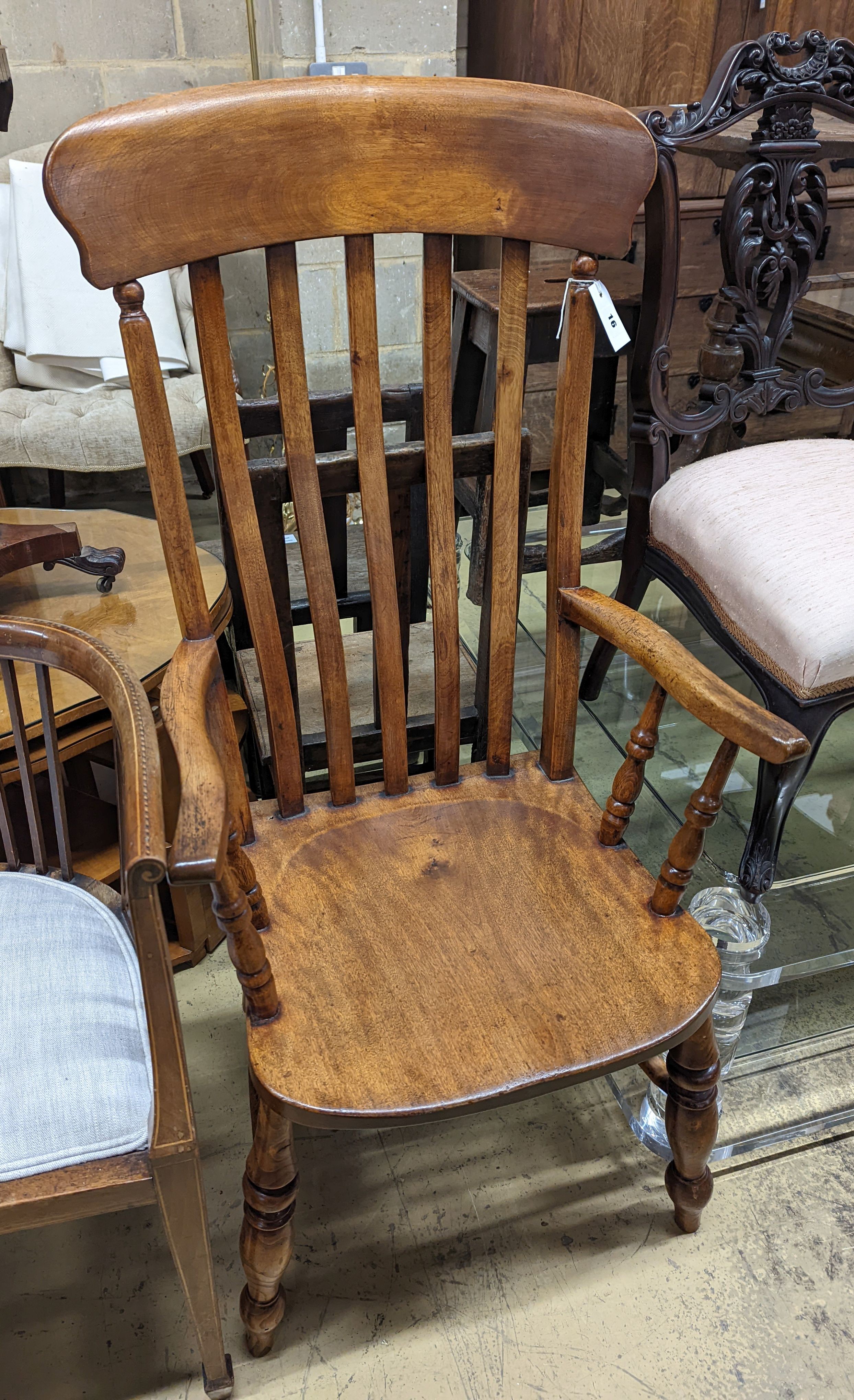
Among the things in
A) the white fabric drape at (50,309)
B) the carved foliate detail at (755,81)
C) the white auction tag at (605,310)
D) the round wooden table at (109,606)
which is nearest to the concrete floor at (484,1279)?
the round wooden table at (109,606)

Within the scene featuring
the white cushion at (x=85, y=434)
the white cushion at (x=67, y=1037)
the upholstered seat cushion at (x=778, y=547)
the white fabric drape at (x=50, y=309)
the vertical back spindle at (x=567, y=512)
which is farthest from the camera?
the white fabric drape at (x=50, y=309)

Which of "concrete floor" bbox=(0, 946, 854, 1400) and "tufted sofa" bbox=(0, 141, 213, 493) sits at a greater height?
"tufted sofa" bbox=(0, 141, 213, 493)

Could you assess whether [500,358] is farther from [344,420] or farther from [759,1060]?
[759,1060]

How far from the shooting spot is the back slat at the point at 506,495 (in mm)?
1041

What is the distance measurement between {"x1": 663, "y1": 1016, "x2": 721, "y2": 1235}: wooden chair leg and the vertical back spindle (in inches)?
14.0

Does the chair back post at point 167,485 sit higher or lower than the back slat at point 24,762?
higher

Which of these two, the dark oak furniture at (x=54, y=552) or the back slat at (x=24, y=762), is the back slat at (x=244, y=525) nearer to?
the back slat at (x=24, y=762)

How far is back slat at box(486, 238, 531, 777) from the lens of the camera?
104 cm

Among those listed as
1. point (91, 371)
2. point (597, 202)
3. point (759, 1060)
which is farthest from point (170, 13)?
point (759, 1060)

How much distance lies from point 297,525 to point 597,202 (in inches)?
17.6

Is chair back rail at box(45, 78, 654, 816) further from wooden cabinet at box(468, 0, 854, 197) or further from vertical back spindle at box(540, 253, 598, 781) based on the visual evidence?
wooden cabinet at box(468, 0, 854, 197)

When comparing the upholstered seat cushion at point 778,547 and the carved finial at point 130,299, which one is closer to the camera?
the carved finial at point 130,299

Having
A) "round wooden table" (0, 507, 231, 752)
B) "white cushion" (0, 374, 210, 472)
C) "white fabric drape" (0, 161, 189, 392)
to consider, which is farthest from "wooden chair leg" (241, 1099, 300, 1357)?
"white fabric drape" (0, 161, 189, 392)

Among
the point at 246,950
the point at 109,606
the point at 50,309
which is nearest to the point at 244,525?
the point at 246,950
